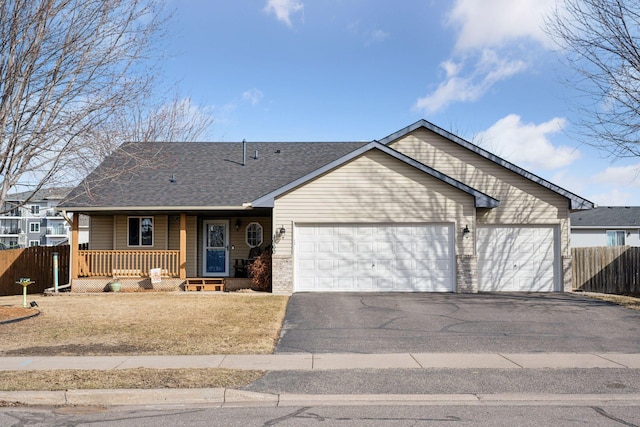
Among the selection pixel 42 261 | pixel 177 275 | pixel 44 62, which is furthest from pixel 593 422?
pixel 42 261

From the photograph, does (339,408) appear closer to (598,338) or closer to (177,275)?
(598,338)

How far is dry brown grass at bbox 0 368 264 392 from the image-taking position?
7250 mm

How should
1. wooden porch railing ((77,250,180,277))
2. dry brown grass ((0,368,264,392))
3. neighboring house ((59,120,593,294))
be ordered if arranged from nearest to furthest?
dry brown grass ((0,368,264,392)), neighboring house ((59,120,593,294)), wooden porch railing ((77,250,180,277))

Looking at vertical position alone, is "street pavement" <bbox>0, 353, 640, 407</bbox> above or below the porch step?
below

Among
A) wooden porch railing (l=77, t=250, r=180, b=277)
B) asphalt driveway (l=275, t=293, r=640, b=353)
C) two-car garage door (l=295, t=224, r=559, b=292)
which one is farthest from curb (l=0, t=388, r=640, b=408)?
wooden porch railing (l=77, t=250, r=180, b=277)

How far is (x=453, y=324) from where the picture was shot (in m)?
12.2

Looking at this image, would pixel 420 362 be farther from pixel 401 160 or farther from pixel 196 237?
pixel 196 237

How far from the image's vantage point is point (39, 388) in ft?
23.5

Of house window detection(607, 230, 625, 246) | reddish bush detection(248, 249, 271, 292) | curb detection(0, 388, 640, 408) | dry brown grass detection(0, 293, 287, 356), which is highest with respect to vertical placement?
house window detection(607, 230, 625, 246)

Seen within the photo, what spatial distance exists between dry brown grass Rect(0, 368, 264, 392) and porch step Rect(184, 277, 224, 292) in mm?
10605

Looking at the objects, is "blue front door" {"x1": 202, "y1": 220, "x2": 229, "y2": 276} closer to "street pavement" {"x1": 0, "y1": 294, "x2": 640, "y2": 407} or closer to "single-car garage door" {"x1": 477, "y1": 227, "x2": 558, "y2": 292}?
"street pavement" {"x1": 0, "y1": 294, "x2": 640, "y2": 407}

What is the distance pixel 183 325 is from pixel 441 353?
5745 millimetres

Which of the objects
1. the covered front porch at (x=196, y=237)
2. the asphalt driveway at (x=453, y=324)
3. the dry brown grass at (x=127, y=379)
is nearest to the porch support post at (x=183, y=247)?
the covered front porch at (x=196, y=237)

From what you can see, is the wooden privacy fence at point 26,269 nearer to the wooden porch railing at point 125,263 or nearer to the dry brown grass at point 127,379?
the wooden porch railing at point 125,263
